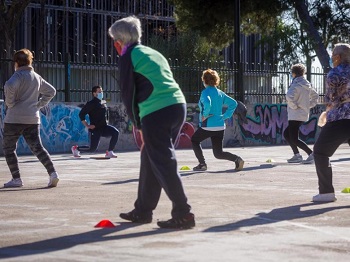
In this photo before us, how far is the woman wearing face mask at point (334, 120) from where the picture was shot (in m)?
10.5

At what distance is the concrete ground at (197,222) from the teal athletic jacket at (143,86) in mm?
997

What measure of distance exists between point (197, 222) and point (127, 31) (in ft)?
5.66

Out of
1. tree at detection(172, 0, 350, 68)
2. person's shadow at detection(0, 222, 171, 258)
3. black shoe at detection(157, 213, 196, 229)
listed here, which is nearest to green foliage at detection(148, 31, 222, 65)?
tree at detection(172, 0, 350, 68)

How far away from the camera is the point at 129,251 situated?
705 cm

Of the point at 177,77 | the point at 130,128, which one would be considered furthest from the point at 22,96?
the point at 177,77

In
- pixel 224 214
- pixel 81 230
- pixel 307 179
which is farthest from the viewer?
pixel 307 179

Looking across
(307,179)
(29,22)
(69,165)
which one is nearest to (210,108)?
(307,179)

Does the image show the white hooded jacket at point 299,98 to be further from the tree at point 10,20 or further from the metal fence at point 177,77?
the tree at point 10,20

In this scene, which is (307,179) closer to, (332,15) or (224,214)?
(224,214)

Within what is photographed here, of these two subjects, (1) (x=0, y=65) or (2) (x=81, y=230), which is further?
(1) (x=0, y=65)

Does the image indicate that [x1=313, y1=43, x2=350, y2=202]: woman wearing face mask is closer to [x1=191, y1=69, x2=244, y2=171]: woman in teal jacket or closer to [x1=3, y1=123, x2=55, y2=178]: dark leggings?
[x1=3, y1=123, x2=55, y2=178]: dark leggings

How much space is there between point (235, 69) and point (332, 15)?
53.2 ft

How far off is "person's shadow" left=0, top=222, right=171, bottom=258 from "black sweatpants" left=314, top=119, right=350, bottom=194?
2872mm

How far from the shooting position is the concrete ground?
23.1 ft
